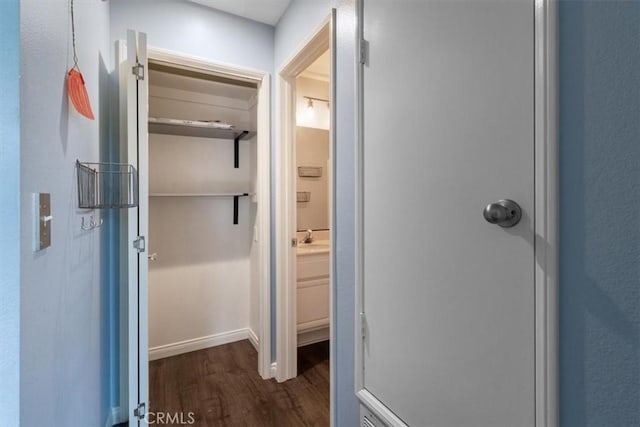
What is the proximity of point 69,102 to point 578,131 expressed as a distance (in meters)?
1.42

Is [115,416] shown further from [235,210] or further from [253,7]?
[253,7]

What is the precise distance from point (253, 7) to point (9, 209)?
6.51 ft

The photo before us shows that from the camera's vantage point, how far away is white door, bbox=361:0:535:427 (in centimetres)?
69

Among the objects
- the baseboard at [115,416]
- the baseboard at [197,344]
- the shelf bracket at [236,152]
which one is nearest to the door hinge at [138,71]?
the shelf bracket at [236,152]

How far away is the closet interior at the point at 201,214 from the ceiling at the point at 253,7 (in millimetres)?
498

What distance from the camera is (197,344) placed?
8.69ft

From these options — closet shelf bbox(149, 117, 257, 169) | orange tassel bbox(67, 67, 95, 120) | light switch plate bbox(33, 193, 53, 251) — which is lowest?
light switch plate bbox(33, 193, 53, 251)

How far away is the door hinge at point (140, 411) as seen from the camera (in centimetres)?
140

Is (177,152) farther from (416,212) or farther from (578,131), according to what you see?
(578,131)

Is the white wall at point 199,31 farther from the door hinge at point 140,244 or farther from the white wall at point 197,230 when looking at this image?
the door hinge at point 140,244

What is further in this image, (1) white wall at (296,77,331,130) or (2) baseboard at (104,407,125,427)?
(1) white wall at (296,77,331,130)

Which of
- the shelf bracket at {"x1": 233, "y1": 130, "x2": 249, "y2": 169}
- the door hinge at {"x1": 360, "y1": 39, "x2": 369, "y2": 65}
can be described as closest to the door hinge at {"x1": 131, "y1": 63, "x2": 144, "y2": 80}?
the door hinge at {"x1": 360, "y1": 39, "x2": 369, "y2": 65}

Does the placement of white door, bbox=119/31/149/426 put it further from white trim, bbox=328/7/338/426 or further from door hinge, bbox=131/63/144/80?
white trim, bbox=328/7/338/426

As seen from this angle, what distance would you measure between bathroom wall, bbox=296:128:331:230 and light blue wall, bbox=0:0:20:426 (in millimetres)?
2387
